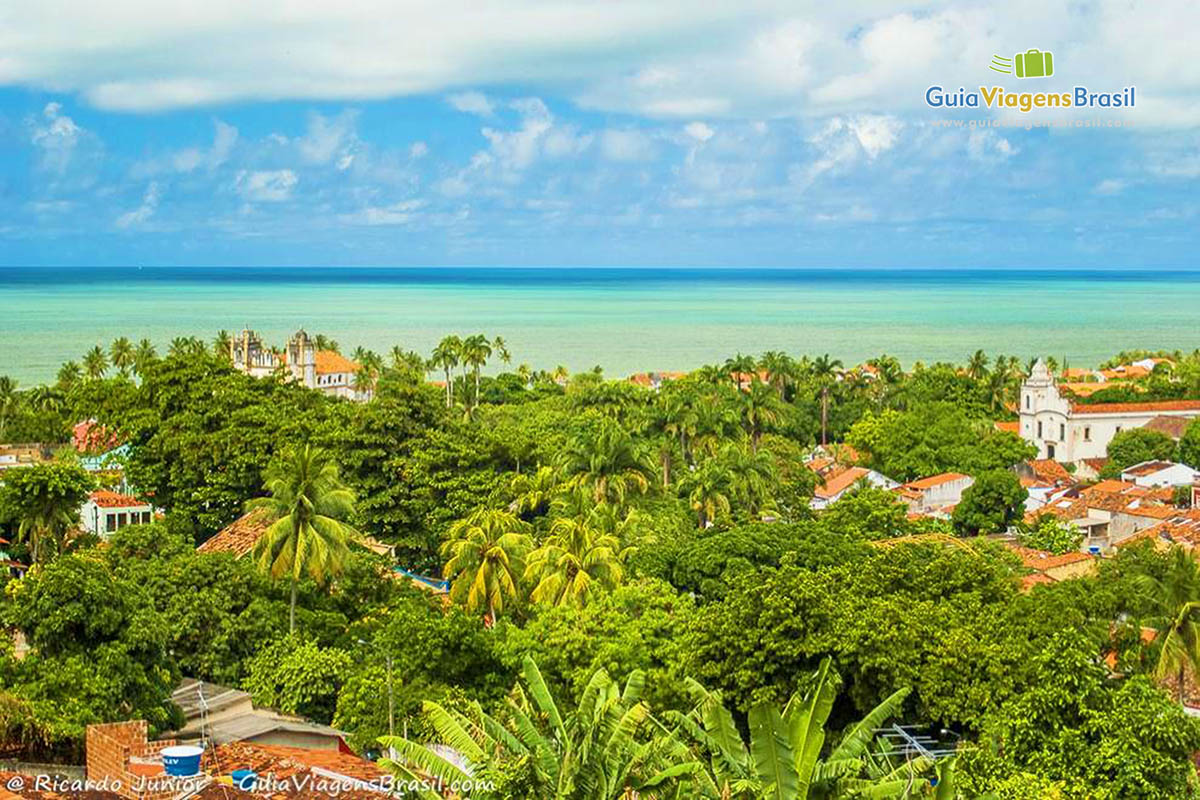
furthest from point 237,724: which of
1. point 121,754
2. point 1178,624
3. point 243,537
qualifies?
point 1178,624

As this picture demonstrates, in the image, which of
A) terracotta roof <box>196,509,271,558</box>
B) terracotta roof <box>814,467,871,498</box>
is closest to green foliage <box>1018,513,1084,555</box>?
terracotta roof <box>814,467,871,498</box>

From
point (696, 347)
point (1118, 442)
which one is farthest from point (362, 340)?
point (1118, 442)

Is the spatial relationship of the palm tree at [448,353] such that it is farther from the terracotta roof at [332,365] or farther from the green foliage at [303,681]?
the green foliage at [303,681]

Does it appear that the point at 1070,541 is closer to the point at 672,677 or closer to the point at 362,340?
the point at 672,677

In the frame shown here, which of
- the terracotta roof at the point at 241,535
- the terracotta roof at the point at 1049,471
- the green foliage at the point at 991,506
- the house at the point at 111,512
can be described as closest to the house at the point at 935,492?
the green foliage at the point at 991,506

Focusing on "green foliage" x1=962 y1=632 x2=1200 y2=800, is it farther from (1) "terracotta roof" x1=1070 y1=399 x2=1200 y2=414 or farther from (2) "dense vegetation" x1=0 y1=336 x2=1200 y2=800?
(1) "terracotta roof" x1=1070 y1=399 x2=1200 y2=414
